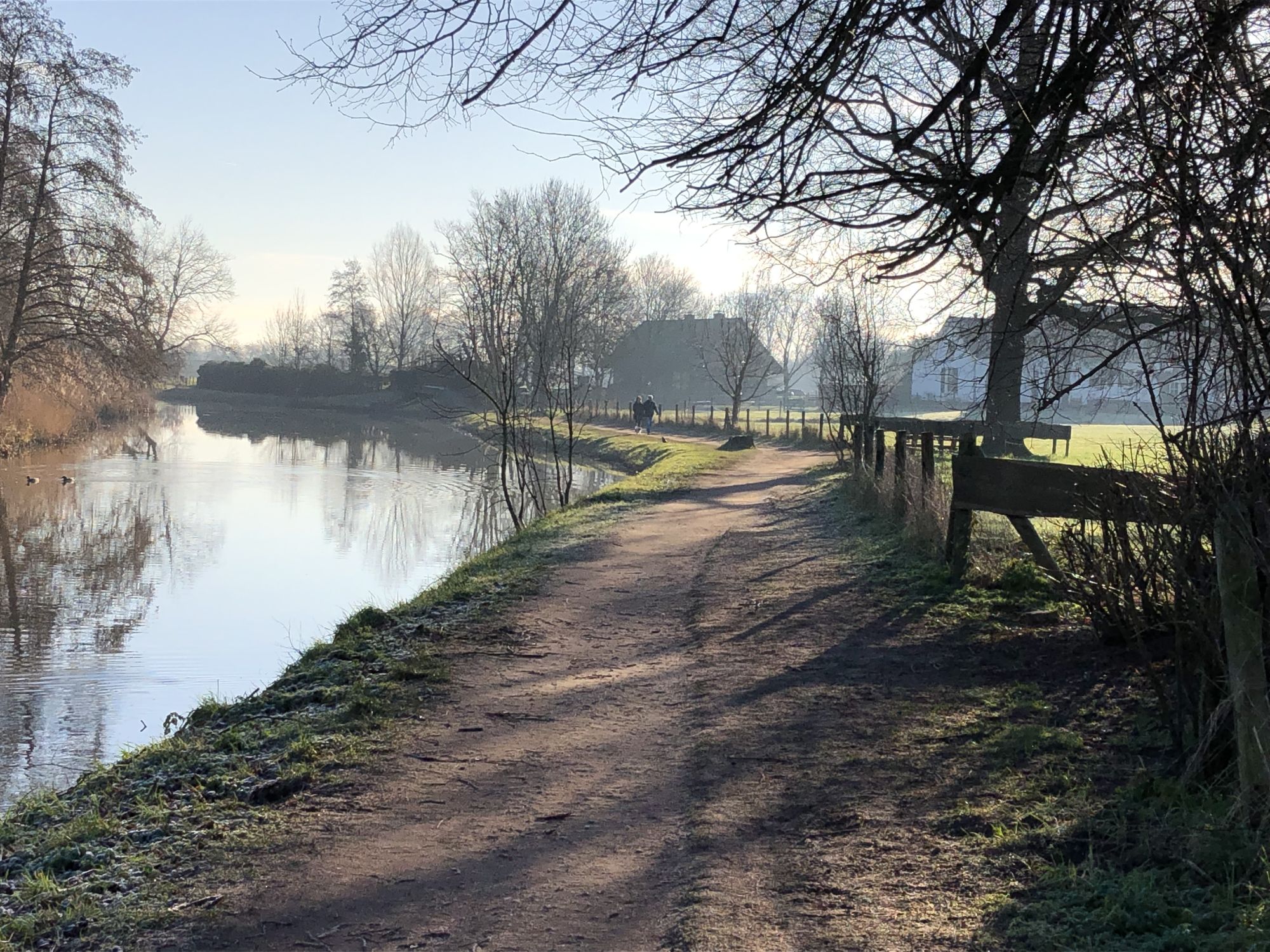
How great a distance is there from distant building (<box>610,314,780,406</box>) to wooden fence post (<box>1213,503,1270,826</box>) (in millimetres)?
77038

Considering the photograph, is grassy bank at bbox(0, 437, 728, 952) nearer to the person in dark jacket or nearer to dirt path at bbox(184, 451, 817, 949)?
dirt path at bbox(184, 451, 817, 949)

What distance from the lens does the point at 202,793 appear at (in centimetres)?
499

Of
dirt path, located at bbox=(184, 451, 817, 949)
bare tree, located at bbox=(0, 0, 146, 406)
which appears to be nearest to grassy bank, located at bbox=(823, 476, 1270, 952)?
dirt path, located at bbox=(184, 451, 817, 949)

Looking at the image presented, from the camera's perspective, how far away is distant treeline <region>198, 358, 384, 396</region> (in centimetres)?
7456

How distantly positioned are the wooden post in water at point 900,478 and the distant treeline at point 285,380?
63975 mm

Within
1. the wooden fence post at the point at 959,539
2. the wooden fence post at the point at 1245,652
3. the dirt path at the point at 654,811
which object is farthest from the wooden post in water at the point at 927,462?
the wooden fence post at the point at 1245,652

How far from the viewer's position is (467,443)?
147 ft

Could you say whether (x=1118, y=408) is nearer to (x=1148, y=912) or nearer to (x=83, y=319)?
(x=1148, y=912)

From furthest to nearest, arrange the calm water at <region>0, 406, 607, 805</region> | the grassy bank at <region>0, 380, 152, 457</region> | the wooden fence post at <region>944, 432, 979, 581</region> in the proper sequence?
the grassy bank at <region>0, 380, 152, 457</region>
the wooden fence post at <region>944, 432, 979, 581</region>
the calm water at <region>0, 406, 607, 805</region>

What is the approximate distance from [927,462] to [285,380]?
2952 inches

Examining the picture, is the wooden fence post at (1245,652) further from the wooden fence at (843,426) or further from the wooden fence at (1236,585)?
the wooden fence at (843,426)

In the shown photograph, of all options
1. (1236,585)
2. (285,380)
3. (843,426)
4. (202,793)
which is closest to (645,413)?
(843,426)

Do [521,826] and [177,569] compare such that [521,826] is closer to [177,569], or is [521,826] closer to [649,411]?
[177,569]

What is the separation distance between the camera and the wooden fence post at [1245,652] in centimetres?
376
